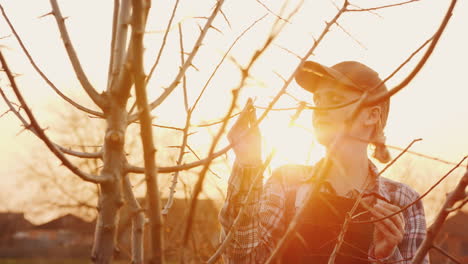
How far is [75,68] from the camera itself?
1.31m

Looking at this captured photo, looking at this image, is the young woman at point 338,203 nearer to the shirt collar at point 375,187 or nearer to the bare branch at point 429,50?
the shirt collar at point 375,187

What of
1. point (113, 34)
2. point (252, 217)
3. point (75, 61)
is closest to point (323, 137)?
point (252, 217)

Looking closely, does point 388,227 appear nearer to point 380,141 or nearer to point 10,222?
point 380,141

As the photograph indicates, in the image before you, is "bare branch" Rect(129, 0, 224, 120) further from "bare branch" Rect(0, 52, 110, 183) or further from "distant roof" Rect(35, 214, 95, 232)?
"distant roof" Rect(35, 214, 95, 232)

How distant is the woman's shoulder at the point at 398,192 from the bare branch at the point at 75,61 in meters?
2.51

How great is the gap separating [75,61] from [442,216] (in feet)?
3.55

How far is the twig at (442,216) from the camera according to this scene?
87 cm

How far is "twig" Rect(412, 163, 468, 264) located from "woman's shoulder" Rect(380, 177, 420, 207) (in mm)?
2423

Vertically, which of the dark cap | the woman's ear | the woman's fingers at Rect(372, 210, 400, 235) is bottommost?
the woman's fingers at Rect(372, 210, 400, 235)

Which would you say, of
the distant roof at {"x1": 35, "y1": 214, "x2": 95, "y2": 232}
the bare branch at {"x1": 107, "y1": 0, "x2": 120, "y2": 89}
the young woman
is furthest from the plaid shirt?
the distant roof at {"x1": 35, "y1": 214, "x2": 95, "y2": 232}

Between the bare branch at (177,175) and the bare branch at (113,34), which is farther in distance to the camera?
the bare branch at (177,175)

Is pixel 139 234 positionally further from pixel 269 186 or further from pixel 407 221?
pixel 407 221

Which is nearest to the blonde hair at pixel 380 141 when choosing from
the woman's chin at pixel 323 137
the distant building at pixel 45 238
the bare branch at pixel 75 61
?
the woman's chin at pixel 323 137

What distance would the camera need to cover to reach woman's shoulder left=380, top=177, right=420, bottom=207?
3.23 metres
